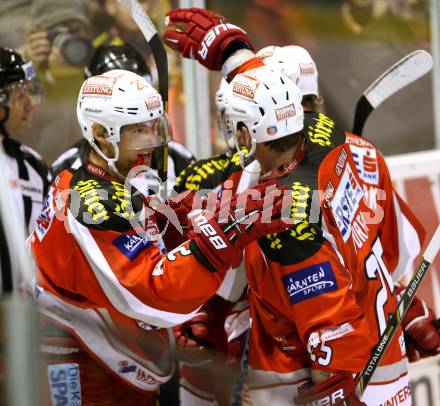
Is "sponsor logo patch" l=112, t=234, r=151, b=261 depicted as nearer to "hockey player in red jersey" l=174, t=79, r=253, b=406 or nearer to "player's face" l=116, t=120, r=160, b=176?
A: "player's face" l=116, t=120, r=160, b=176

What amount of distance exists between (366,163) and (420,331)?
63 cm

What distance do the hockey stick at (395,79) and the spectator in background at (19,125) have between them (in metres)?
1.20

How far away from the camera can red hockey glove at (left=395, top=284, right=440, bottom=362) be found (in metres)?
3.22

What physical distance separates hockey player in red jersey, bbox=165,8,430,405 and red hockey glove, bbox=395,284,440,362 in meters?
0.28

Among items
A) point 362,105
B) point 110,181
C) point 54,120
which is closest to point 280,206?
point 110,181

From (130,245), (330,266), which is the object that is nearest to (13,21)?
(130,245)

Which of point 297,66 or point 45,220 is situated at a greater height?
point 297,66

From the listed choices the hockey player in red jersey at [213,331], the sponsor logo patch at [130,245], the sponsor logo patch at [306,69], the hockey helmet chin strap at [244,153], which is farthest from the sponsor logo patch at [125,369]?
the sponsor logo patch at [306,69]

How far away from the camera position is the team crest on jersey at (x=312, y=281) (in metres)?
2.53

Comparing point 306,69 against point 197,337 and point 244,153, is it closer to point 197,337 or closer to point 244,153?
point 244,153

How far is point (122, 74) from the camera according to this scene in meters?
2.77

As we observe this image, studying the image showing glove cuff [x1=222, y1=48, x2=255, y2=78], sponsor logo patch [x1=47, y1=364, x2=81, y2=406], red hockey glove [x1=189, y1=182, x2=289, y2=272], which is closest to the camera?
red hockey glove [x1=189, y1=182, x2=289, y2=272]

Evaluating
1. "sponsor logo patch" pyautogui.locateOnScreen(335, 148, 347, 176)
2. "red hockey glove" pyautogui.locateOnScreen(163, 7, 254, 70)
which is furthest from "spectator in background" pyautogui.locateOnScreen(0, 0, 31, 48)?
"sponsor logo patch" pyautogui.locateOnScreen(335, 148, 347, 176)

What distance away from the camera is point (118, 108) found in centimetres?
267
